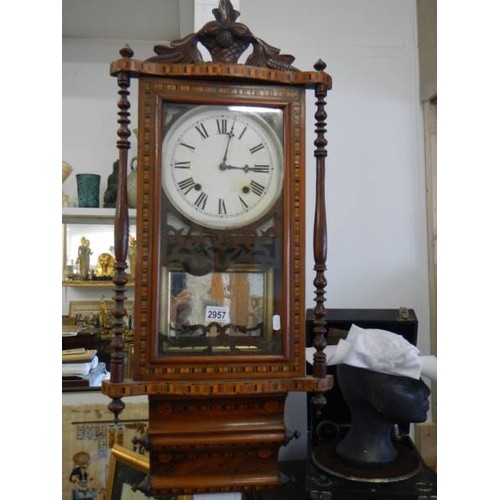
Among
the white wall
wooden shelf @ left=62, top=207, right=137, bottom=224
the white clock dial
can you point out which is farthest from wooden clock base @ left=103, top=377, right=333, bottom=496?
wooden shelf @ left=62, top=207, right=137, bottom=224

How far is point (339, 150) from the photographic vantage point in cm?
162

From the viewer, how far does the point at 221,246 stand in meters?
0.83

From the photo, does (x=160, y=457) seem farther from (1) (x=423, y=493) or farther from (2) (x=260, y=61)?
(2) (x=260, y=61)

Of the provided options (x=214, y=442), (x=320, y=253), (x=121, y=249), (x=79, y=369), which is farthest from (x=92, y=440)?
(x=320, y=253)

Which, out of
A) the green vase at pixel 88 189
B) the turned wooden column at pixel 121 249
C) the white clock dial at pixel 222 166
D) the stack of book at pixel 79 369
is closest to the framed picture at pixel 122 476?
the stack of book at pixel 79 369

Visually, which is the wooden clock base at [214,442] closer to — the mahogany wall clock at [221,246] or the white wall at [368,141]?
the mahogany wall clock at [221,246]

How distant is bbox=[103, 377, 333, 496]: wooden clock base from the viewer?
81cm

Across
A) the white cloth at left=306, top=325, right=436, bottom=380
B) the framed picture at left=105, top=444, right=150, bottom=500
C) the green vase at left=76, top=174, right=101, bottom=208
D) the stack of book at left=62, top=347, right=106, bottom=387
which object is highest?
the green vase at left=76, top=174, right=101, bottom=208

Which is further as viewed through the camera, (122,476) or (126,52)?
(122,476)

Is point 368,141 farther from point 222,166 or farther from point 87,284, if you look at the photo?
point 87,284

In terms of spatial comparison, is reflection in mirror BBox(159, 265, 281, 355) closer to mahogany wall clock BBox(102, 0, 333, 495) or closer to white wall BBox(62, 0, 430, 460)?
mahogany wall clock BBox(102, 0, 333, 495)

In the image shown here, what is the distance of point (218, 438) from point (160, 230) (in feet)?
1.21

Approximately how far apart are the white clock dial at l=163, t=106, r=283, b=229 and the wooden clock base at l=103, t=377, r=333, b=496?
0.98 ft

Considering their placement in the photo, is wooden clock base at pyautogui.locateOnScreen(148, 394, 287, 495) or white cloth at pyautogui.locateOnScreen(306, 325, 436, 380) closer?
wooden clock base at pyautogui.locateOnScreen(148, 394, 287, 495)
